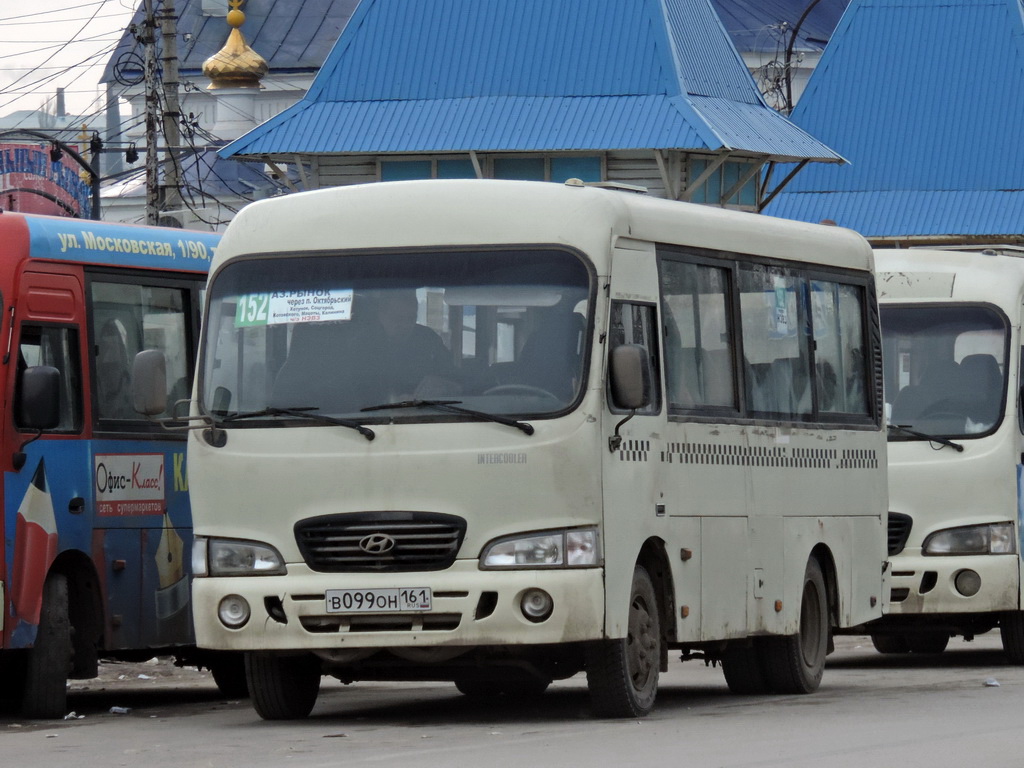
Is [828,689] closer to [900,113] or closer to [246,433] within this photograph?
[246,433]

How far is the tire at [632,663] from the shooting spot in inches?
463

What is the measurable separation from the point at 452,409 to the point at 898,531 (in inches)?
238

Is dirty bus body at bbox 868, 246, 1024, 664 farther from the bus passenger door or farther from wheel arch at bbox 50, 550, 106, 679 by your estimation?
the bus passenger door

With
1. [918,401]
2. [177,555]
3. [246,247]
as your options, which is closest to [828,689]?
[918,401]

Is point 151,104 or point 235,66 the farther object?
point 235,66

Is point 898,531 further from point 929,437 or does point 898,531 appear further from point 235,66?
point 235,66

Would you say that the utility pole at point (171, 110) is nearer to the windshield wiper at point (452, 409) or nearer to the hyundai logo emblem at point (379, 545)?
the windshield wiper at point (452, 409)

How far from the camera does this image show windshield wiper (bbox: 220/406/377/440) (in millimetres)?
11631

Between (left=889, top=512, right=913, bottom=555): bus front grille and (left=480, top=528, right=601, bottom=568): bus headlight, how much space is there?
18.9 ft

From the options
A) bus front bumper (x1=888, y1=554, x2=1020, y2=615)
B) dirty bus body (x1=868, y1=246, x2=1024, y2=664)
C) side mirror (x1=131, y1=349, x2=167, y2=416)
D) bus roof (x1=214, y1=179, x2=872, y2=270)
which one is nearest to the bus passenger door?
side mirror (x1=131, y1=349, x2=167, y2=416)

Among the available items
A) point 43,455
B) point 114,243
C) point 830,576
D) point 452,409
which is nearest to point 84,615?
point 43,455

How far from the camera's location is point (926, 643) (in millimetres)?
19203

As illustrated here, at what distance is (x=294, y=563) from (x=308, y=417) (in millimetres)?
689

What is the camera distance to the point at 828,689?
1484cm
